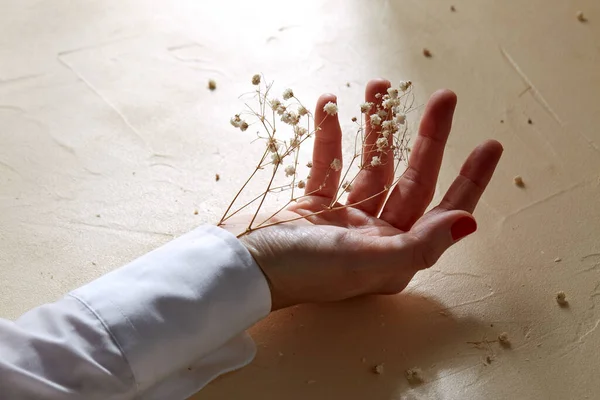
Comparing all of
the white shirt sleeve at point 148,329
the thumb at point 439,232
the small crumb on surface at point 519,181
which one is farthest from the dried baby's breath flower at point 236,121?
the small crumb on surface at point 519,181

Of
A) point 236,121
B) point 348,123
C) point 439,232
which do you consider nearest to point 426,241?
point 439,232

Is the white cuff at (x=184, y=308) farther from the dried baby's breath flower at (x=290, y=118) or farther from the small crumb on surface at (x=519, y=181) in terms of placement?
the small crumb on surface at (x=519, y=181)

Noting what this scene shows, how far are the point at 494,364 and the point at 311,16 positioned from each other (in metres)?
0.70

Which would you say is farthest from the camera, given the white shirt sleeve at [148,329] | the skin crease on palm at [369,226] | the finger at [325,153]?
the finger at [325,153]

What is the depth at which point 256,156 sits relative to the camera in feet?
3.14

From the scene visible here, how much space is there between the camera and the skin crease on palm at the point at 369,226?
70 centimetres

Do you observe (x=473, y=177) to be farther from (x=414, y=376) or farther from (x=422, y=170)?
(x=414, y=376)

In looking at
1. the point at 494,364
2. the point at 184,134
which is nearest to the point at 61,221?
the point at 184,134

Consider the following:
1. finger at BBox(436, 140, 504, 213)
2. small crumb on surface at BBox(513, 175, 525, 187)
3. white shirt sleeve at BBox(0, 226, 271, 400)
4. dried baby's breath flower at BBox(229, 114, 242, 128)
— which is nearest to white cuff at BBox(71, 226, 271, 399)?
white shirt sleeve at BBox(0, 226, 271, 400)

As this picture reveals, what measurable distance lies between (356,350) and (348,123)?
39 centimetres

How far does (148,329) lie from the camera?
2.06 feet

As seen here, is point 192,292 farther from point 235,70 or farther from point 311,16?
point 311,16

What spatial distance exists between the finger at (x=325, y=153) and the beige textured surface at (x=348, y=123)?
138 mm

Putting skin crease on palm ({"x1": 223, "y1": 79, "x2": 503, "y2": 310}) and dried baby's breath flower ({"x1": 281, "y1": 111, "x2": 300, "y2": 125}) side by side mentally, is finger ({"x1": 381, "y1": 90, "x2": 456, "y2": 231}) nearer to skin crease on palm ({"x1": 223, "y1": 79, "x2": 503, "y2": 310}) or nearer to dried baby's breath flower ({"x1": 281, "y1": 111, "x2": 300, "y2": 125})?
skin crease on palm ({"x1": 223, "y1": 79, "x2": 503, "y2": 310})
